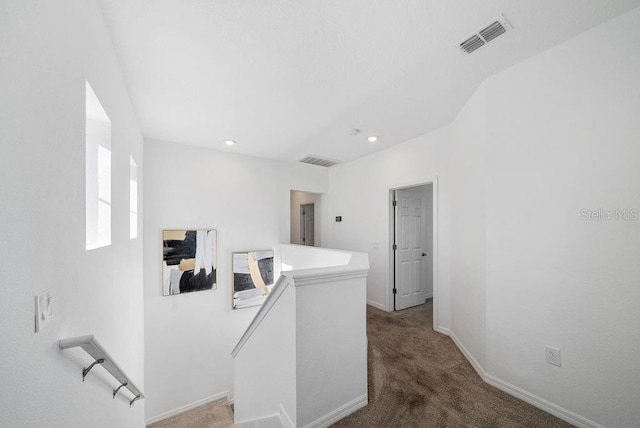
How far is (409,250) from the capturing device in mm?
4234

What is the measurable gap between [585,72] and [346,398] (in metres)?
2.81

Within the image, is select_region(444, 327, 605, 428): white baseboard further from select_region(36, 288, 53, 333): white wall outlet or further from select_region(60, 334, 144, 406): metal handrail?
select_region(36, 288, 53, 333): white wall outlet

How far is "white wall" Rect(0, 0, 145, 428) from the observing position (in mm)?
671

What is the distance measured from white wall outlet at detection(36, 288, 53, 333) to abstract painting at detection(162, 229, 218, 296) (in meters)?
3.23

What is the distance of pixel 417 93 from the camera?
8.06 feet

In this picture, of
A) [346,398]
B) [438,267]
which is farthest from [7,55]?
[438,267]

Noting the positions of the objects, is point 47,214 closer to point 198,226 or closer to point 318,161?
point 198,226

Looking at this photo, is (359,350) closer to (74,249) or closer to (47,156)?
(74,249)

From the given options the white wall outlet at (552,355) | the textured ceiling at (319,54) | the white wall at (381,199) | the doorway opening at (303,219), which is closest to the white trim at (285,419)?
the white wall outlet at (552,355)

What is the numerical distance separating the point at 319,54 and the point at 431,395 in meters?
2.84

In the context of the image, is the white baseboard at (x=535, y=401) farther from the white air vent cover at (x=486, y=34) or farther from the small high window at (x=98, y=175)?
the small high window at (x=98, y=175)

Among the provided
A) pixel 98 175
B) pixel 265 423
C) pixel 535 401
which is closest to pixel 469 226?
pixel 535 401

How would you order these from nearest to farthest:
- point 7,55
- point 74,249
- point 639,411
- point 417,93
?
point 7,55 → point 74,249 → point 639,411 → point 417,93

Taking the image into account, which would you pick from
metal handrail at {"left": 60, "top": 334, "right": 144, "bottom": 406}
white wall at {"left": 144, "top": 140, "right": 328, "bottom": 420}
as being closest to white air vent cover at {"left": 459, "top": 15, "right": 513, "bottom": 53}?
metal handrail at {"left": 60, "top": 334, "right": 144, "bottom": 406}
